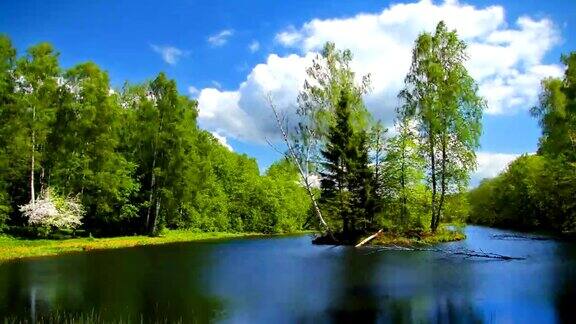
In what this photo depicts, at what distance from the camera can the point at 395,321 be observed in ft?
46.6

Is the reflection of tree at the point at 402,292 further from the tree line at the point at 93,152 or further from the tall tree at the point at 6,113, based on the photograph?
the tall tree at the point at 6,113

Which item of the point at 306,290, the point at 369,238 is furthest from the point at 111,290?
the point at 369,238

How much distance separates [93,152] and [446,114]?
35956 millimetres

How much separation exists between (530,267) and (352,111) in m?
26.0

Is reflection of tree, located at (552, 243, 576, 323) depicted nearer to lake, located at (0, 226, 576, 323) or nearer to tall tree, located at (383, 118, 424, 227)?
lake, located at (0, 226, 576, 323)

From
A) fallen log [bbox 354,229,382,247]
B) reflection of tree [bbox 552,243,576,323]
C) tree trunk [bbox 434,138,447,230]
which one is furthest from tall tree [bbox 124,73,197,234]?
reflection of tree [bbox 552,243,576,323]

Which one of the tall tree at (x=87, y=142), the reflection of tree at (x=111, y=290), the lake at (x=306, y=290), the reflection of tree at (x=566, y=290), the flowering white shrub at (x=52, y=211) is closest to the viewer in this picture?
the reflection of tree at (x=566, y=290)

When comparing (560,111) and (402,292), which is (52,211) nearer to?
(402,292)

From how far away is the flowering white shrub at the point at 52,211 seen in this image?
47219 mm

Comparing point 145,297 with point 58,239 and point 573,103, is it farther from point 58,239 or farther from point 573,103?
point 573,103

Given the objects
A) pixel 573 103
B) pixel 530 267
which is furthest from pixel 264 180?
pixel 530 267

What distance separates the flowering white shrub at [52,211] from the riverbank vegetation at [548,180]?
42000 millimetres

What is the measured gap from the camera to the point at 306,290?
777 inches

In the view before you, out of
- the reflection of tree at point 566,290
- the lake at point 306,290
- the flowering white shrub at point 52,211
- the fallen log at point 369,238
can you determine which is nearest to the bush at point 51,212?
the flowering white shrub at point 52,211
